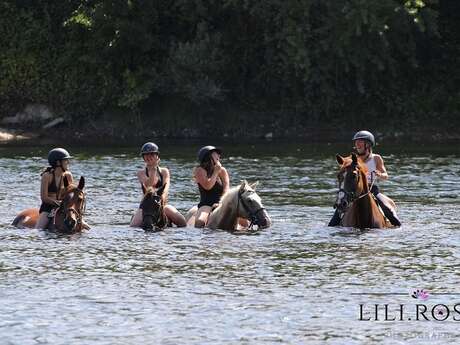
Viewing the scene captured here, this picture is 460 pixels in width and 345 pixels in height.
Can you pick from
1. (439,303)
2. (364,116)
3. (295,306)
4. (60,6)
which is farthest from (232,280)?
(60,6)

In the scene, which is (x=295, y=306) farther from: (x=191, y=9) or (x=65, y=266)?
(x=191, y=9)

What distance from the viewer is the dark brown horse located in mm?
22219

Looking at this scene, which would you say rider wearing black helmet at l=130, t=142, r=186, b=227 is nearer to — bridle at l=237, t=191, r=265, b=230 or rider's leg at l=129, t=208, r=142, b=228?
rider's leg at l=129, t=208, r=142, b=228

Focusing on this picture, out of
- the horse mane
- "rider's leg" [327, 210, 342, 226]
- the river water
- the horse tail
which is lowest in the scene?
the river water

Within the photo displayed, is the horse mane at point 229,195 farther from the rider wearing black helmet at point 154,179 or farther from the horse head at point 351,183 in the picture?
the horse head at point 351,183

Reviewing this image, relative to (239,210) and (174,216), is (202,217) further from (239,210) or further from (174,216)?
(239,210)

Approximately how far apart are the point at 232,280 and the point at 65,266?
3.03 metres

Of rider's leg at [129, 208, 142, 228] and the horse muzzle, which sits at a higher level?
the horse muzzle

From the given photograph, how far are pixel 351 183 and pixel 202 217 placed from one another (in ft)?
11.9

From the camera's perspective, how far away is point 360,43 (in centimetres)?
5538

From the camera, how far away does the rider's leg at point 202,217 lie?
79.8ft

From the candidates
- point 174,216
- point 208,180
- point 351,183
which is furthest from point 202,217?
point 351,183

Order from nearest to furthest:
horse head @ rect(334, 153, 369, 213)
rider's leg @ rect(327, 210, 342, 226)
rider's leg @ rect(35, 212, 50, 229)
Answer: horse head @ rect(334, 153, 369, 213) < rider's leg @ rect(327, 210, 342, 226) < rider's leg @ rect(35, 212, 50, 229)

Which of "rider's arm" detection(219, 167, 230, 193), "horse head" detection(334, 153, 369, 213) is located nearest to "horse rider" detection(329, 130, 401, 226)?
"horse head" detection(334, 153, 369, 213)
